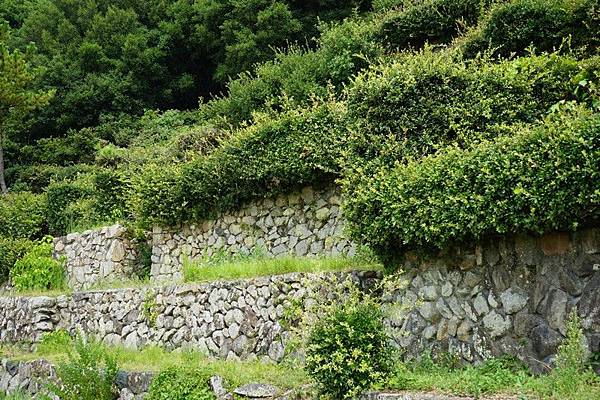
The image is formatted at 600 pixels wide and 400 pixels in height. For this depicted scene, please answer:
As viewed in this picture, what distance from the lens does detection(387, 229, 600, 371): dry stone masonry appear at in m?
5.82

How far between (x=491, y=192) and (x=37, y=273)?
457 inches

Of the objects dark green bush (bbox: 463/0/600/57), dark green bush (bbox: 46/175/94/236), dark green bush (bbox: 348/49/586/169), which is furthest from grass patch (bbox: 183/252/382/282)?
dark green bush (bbox: 46/175/94/236)

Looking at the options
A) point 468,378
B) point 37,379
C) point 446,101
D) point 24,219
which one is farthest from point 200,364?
point 24,219

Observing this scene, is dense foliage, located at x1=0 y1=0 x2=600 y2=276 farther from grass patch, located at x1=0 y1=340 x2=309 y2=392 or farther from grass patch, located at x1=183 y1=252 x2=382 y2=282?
grass patch, located at x1=0 y1=340 x2=309 y2=392

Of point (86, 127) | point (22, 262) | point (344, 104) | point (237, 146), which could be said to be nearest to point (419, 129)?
point (344, 104)

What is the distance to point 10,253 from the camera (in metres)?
15.8

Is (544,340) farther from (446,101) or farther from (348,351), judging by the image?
(446,101)

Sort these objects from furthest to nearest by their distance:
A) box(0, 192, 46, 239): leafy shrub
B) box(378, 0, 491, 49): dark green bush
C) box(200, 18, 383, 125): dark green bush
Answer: box(0, 192, 46, 239): leafy shrub, box(200, 18, 383, 125): dark green bush, box(378, 0, 491, 49): dark green bush

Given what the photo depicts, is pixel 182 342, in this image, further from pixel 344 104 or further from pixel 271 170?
pixel 344 104

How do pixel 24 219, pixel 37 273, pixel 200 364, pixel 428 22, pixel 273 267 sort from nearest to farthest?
pixel 200 364, pixel 273 267, pixel 428 22, pixel 37 273, pixel 24 219

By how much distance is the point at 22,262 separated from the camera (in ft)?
48.9

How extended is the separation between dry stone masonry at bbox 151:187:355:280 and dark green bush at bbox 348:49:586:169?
1.64m

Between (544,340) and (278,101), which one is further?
(278,101)

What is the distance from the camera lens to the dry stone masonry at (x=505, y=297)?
5816 mm
